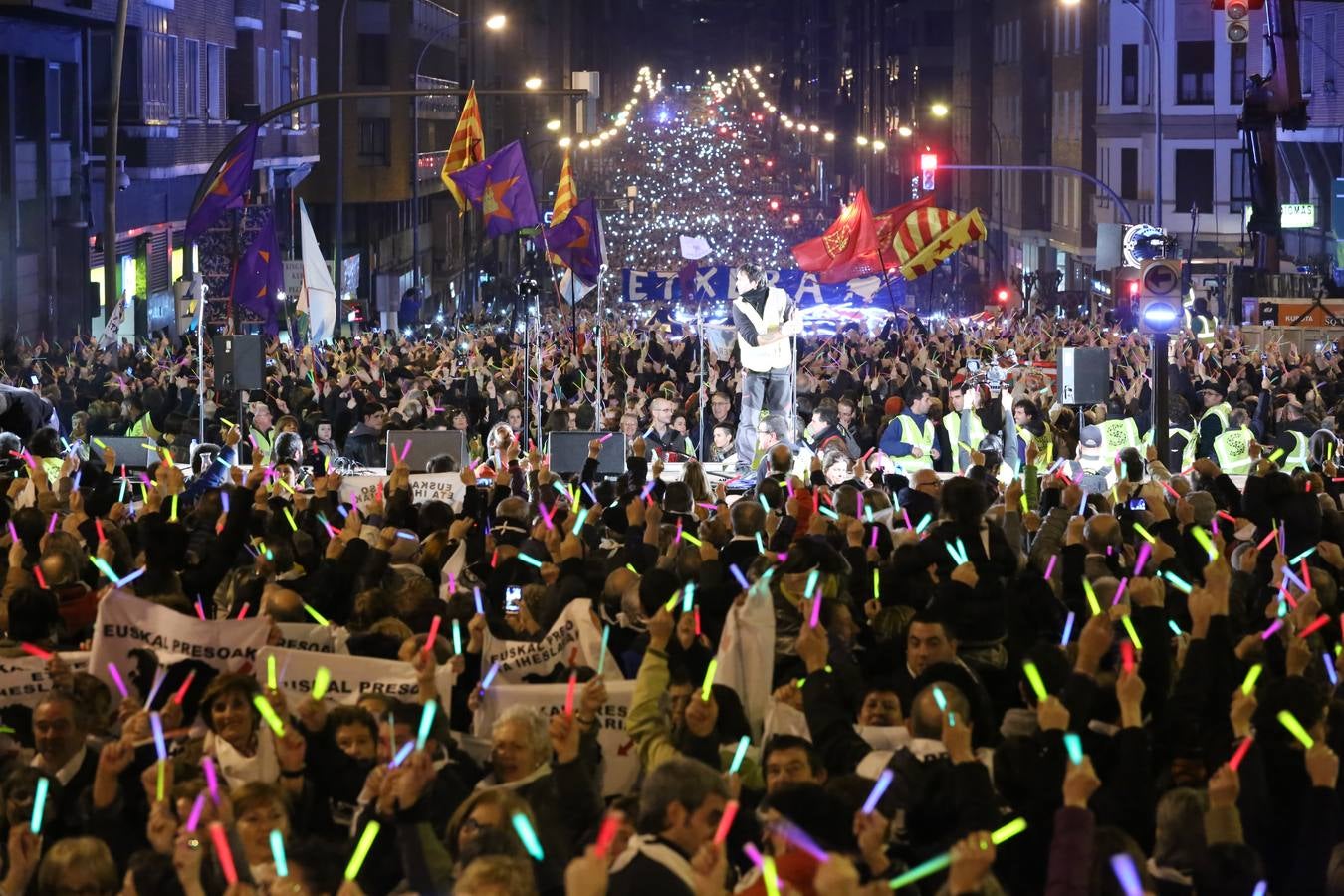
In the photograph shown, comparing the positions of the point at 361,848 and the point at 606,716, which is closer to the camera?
the point at 361,848

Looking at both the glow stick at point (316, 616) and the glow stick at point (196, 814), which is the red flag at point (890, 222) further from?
the glow stick at point (196, 814)

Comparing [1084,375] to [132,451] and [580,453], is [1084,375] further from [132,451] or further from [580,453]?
[132,451]

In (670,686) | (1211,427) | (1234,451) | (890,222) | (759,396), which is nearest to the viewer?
(670,686)

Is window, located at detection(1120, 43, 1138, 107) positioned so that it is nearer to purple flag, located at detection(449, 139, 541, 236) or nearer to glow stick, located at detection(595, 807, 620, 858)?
purple flag, located at detection(449, 139, 541, 236)

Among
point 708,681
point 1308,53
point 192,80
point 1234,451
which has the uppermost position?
point 1308,53

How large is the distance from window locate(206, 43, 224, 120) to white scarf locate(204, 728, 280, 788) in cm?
4132

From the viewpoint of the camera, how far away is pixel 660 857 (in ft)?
18.9

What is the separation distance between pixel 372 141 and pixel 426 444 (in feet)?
156

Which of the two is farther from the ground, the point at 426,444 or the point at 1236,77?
the point at 1236,77

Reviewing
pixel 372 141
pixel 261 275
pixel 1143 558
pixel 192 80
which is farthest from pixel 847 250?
pixel 372 141

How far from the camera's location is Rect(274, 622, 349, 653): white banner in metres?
8.95

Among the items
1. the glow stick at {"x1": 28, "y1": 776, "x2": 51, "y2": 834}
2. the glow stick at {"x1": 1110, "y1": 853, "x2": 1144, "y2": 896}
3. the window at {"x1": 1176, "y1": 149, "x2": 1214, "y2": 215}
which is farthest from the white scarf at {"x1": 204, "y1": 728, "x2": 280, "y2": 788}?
the window at {"x1": 1176, "y1": 149, "x2": 1214, "y2": 215}

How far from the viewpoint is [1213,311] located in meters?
45.0

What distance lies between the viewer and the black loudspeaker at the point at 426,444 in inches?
677
